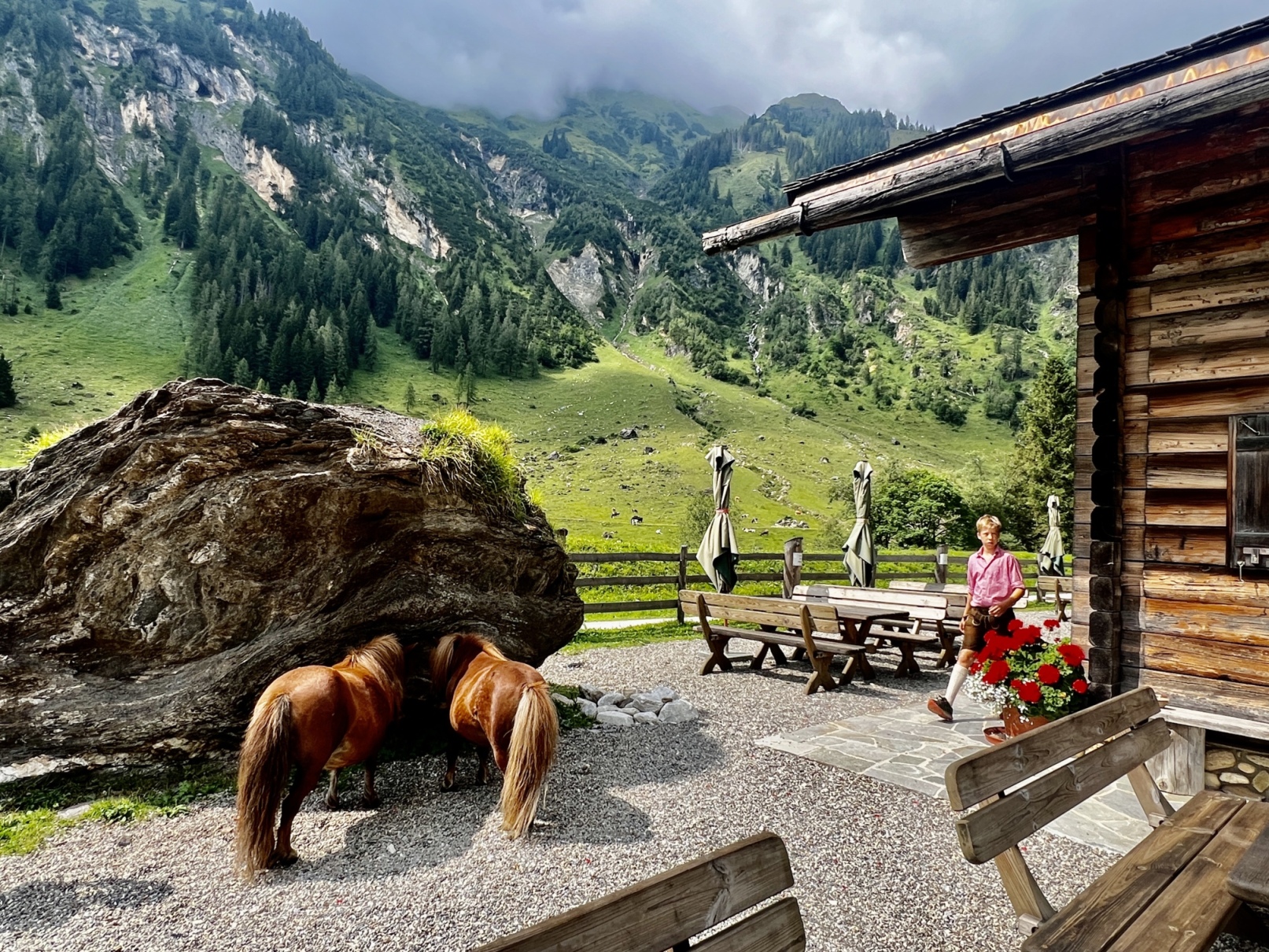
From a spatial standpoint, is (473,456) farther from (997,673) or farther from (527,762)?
(997,673)

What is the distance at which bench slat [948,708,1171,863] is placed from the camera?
7.58 feet

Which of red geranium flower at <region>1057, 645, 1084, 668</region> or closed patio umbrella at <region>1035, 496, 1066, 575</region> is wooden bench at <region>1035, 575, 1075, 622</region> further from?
red geranium flower at <region>1057, 645, 1084, 668</region>

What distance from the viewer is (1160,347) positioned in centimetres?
470

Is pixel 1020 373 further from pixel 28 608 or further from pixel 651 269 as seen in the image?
pixel 28 608

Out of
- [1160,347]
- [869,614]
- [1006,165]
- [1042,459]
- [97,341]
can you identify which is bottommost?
[869,614]

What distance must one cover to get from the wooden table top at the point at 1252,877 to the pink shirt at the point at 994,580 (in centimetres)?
439

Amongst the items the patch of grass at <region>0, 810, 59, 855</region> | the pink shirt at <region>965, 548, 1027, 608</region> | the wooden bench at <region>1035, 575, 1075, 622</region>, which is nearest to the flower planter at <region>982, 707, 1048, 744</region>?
the pink shirt at <region>965, 548, 1027, 608</region>

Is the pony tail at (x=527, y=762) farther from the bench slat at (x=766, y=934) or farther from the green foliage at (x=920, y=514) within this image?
the green foliage at (x=920, y=514)

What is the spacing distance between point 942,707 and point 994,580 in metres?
1.40

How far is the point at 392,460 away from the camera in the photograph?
573 centimetres

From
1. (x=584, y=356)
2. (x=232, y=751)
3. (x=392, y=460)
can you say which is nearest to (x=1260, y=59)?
(x=392, y=460)

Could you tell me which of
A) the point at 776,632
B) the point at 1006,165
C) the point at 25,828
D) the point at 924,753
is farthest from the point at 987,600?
the point at 25,828

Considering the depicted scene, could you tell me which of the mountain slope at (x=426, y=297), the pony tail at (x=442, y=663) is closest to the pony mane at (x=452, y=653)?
the pony tail at (x=442, y=663)

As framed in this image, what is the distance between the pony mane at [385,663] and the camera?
4.95 m
